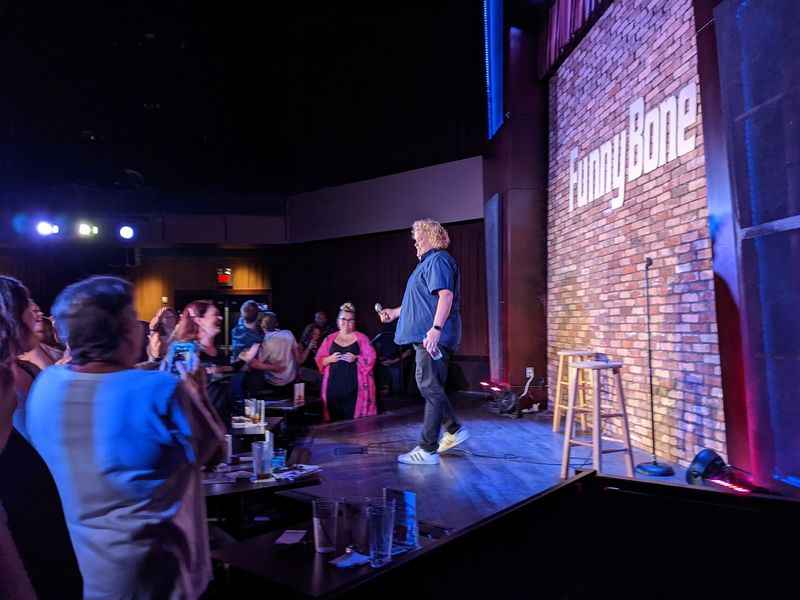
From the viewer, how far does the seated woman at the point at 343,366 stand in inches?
247

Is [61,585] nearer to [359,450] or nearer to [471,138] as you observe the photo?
[359,450]

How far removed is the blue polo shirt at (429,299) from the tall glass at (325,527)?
7.38 ft

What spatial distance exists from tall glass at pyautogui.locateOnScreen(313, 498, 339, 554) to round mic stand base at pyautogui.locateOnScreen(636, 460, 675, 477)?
2.67 meters

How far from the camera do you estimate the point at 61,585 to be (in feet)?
5.60

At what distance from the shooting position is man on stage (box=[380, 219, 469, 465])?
396 centimetres

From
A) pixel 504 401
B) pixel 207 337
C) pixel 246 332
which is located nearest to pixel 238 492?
pixel 207 337

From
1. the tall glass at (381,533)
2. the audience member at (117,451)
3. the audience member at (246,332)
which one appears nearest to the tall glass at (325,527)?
the tall glass at (381,533)

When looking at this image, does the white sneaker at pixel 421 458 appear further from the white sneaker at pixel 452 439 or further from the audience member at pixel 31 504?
the audience member at pixel 31 504

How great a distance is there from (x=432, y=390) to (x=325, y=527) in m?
2.16

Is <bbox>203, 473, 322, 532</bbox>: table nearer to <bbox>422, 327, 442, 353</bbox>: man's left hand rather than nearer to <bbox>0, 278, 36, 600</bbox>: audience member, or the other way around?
<bbox>0, 278, 36, 600</bbox>: audience member

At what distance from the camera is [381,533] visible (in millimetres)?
1720

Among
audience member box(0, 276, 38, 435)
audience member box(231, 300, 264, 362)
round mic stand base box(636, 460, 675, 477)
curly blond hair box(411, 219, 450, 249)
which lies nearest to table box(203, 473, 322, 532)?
audience member box(0, 276, 38, 435)

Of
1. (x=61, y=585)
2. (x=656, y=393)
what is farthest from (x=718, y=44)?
(x=61, y=585)

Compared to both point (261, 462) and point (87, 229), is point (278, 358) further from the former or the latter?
point (87, 229)
